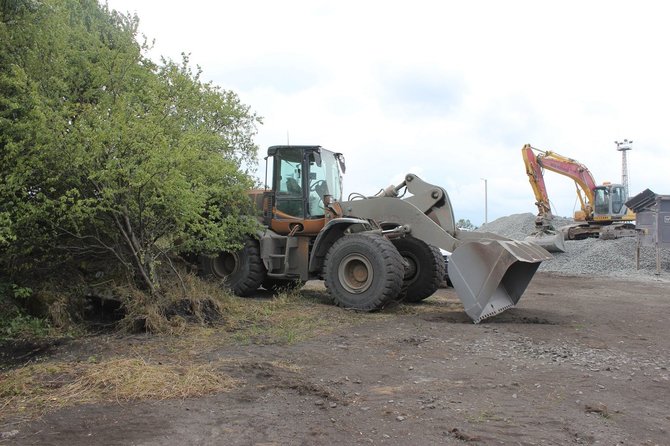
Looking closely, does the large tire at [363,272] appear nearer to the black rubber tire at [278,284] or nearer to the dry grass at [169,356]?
the dry grass at [169,356]

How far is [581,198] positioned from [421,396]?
23.0 meters

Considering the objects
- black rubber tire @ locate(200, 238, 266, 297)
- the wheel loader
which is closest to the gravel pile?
the wheel loader

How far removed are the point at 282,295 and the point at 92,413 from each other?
5.72 m

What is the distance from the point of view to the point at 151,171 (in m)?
6.53

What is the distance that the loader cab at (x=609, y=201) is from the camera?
23.8 meters

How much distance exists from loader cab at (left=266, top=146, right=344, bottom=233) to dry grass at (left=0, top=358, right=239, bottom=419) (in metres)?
5.09

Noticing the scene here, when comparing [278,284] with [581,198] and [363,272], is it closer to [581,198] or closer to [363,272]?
[363,272]

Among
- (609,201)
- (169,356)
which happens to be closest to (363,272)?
(169,356)

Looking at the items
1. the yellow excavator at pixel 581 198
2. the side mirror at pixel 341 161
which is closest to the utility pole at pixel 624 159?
the yellow excavator at pixel 581 198

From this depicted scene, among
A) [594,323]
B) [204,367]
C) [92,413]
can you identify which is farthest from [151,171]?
[594,323]

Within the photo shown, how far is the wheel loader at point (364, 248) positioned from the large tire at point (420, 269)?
18 mm

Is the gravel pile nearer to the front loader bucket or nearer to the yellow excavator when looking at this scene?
the yellow excavator

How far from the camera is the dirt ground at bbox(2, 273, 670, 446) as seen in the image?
138 inches

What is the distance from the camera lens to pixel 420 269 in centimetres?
966
